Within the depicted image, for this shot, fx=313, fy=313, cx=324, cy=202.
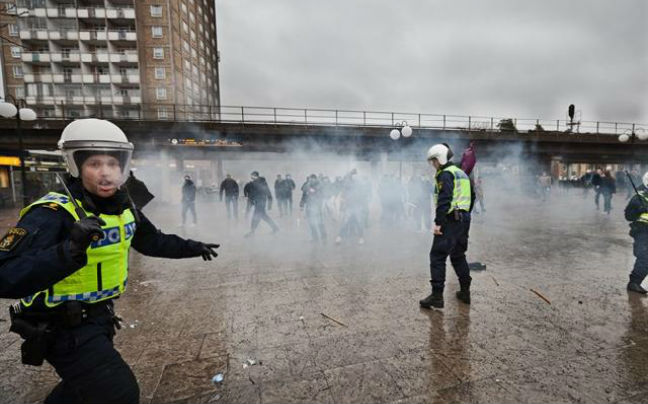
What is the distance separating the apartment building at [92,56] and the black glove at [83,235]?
111ft

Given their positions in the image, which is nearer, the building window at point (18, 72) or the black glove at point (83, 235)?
the black glove at point (83, 235)

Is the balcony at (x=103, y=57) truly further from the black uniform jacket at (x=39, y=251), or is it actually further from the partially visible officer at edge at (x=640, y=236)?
the partially visible officer at edge at (x=640, y=236)

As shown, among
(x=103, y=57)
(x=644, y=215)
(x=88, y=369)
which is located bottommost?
(x=88, y=369)

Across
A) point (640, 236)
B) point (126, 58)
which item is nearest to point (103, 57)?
point (126, 58)

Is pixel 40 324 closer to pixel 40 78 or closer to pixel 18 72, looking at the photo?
pixel 40 78

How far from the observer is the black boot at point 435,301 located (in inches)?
128

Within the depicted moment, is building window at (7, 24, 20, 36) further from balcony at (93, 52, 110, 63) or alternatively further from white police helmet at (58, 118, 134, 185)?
white police helmet at (58, 118, 134, 185)

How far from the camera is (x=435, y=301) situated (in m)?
3.26

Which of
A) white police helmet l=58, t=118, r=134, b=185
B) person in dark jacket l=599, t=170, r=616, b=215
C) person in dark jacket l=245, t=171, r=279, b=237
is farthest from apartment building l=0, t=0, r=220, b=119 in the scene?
white police helmet l=58, t=118, r=134, b=185

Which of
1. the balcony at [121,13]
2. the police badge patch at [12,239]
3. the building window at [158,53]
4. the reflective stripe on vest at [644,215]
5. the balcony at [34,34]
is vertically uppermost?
the balcony at [121,13]

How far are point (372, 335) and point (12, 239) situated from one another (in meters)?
2.43

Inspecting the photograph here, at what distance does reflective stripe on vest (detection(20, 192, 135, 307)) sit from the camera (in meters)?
1.35

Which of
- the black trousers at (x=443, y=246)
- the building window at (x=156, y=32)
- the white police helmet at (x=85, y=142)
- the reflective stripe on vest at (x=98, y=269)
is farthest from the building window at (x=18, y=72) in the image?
the black trousers at (x=443, y=246)

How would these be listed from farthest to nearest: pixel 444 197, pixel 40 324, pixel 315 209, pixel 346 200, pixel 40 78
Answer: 1. pixel 40 78
2. pixel 346 200
3. pixel 315 209
4. pixel 444 197
5. pixel 40 324
